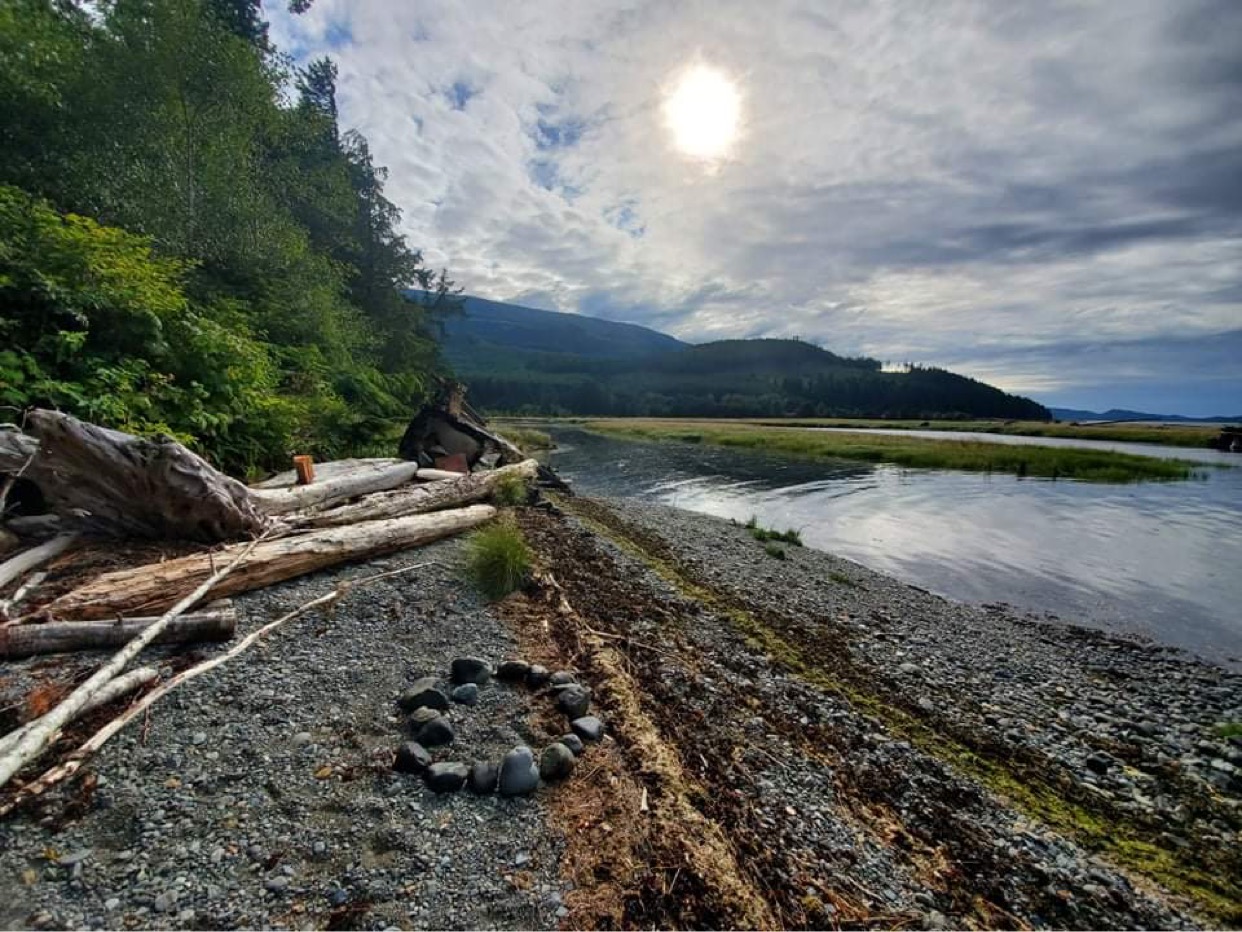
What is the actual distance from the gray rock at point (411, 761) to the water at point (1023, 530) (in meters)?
15.9

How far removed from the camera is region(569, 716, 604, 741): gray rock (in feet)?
16.6

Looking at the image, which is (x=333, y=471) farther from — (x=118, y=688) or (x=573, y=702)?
(x=573, y=702)

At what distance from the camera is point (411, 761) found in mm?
4367

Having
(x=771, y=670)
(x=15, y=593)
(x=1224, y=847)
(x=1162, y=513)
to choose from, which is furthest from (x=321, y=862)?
(x=1162, y=513)

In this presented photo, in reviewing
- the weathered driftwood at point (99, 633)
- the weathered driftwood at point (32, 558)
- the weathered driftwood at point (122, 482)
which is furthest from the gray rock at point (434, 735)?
the weathered driftwood at point (32, 558)

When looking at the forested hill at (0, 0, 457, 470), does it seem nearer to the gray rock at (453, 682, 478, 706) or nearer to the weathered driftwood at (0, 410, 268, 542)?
the weathered driftwood at (0, 410, 268, 542)

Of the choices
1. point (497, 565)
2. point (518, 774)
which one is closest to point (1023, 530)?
point (497, 565)

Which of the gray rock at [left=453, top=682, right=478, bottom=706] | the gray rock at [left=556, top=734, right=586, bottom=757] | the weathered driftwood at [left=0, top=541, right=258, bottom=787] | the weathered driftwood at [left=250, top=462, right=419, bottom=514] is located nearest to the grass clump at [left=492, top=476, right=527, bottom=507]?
the weathered driftwood at [left=250, top=462, right=419, bottom=514]

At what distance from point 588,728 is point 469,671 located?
64.3 inches

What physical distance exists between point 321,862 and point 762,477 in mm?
42041

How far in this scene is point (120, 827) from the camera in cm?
348

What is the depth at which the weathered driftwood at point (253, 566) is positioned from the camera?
588cm

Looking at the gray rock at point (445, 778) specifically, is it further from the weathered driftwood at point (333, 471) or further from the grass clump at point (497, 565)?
the weathered driftwood at point (333, 471)

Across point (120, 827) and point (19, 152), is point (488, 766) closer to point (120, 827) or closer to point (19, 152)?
point (120, 827)
